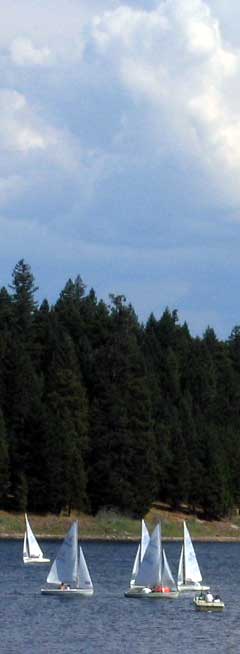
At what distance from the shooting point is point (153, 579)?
3784 inches

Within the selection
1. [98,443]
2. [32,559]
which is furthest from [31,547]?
[98,443]

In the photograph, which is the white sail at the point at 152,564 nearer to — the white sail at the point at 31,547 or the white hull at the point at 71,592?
the white hull at the point at 71,592

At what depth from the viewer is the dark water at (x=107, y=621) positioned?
73.9m

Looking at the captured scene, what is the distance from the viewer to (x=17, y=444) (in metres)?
166

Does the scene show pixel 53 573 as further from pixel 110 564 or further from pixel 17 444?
pixel 17 444

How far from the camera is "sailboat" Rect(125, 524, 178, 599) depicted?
310 feet

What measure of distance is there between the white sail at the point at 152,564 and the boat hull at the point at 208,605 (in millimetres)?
4072

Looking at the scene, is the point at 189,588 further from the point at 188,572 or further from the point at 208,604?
the point at 208,604

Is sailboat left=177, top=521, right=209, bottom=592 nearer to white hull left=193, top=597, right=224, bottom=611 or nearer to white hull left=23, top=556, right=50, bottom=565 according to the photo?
white hull left=193, top=597, right=224, bottom=611

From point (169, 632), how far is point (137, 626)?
2.69 metres

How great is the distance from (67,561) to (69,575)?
1642 millimetres

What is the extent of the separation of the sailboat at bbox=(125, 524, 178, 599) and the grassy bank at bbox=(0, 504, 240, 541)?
58154 millimetres

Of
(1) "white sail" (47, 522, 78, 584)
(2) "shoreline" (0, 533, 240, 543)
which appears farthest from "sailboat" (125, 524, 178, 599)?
(2) "shoreline" (0, 533, 240, 543)

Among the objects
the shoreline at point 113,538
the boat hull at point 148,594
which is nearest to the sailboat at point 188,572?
the boat hull at point 148,594
